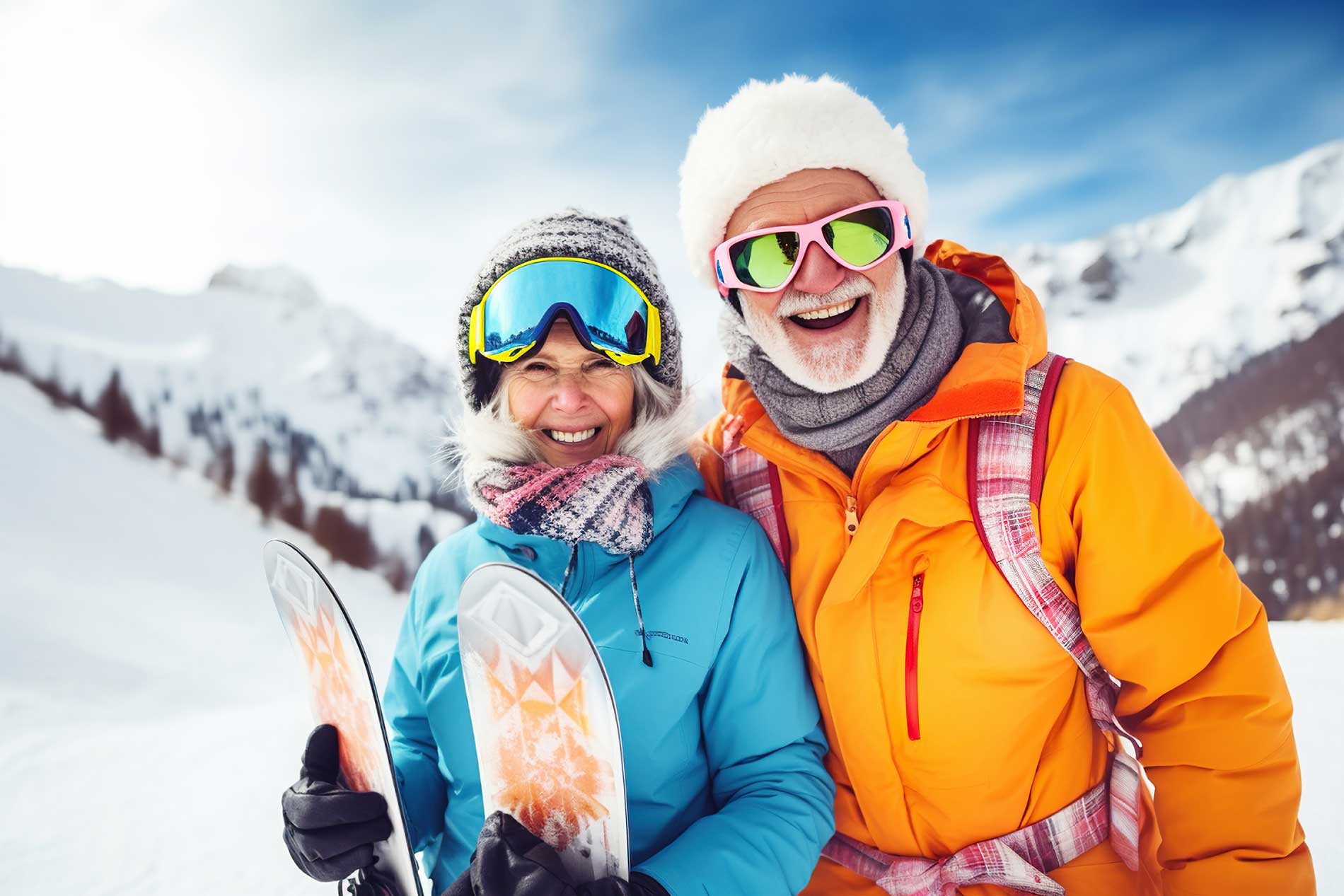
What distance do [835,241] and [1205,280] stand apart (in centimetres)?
13919

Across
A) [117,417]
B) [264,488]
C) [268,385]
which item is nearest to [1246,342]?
[264,488]

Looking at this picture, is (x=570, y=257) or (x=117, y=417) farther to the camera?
(x=117, y=417)

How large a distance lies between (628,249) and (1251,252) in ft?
473

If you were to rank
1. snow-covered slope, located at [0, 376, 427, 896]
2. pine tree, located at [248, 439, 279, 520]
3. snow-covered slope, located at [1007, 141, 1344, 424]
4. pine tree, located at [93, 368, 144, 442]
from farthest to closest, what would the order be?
snow-covered slope, located at [1007, 141, 1344, 424]
pine tree, located at [93, 368, 144, 442]
pine tree, located at [248, 439, 279, 520]
snow-covered slope, located at [0, 376, 427, 896]

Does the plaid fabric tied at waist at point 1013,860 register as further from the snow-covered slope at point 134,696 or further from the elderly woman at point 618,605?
the snow-covered slope at point 134,696

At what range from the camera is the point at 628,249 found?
1.82 metres

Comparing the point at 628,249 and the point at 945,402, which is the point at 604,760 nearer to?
the point at 945,402

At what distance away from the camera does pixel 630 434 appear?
1.72 metres

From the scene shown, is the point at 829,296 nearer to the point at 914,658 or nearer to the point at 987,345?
the point at 987,345

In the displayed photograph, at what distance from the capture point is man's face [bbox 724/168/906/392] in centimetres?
168

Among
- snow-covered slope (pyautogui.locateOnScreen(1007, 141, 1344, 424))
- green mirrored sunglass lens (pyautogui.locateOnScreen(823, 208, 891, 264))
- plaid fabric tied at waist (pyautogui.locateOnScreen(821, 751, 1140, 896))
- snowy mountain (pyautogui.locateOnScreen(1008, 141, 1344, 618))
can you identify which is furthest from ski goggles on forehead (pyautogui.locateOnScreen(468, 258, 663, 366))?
snow-covered slope (pyautogui.locateOnScreen(1007, 141, 1344, 424))

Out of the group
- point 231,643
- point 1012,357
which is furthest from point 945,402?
point 231,643

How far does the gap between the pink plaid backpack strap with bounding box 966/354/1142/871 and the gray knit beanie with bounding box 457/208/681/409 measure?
0.84 m

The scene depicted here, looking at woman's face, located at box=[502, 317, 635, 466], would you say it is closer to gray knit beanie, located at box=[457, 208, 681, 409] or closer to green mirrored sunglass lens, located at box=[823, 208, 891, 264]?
gray knit beanie, located at box=[457, 208, 681, 409]
